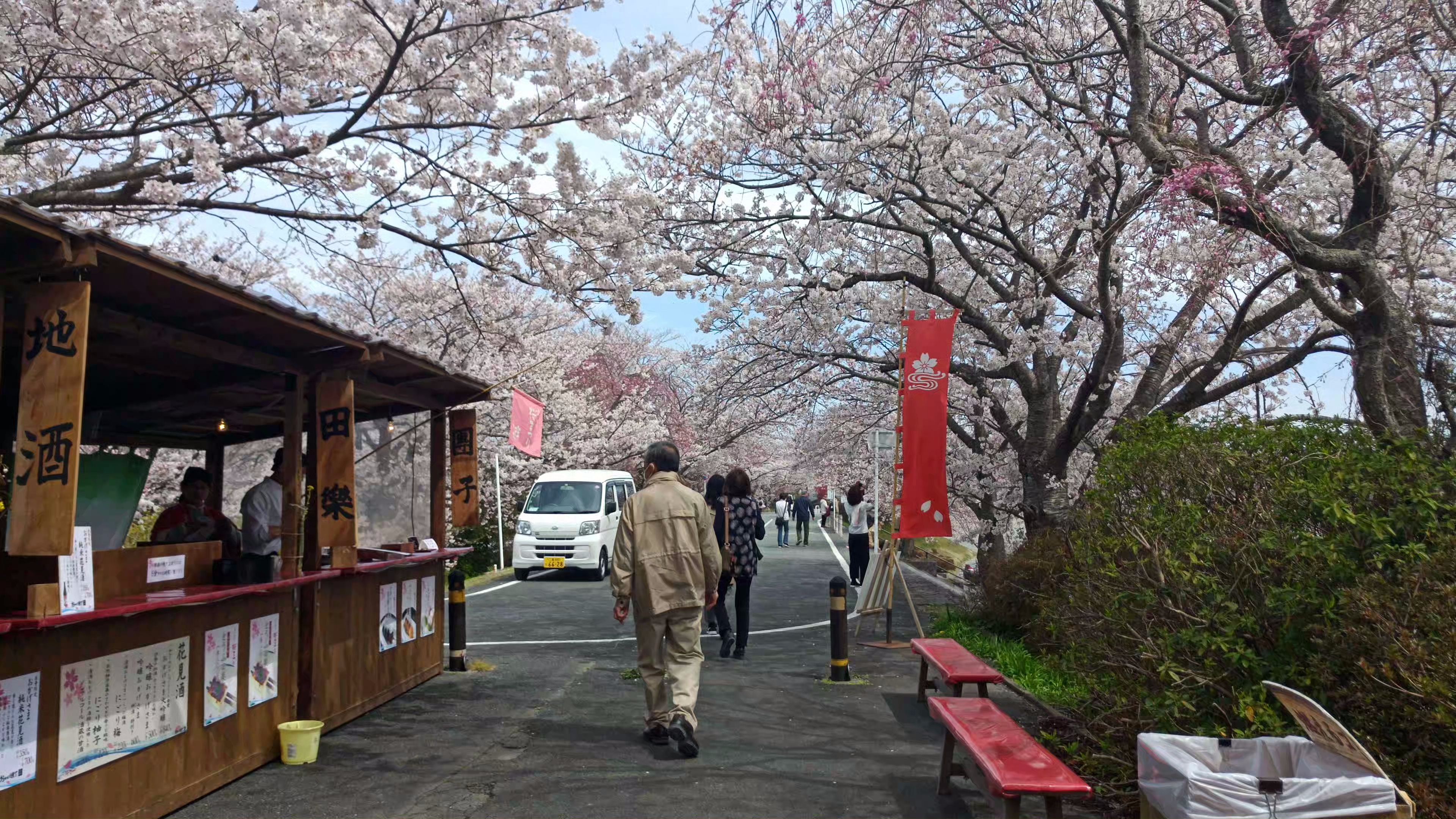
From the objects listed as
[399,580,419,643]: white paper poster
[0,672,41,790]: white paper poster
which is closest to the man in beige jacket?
[399,580,419,643]: white paper poster

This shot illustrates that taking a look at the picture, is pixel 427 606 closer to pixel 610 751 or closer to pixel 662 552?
pixel 610 751

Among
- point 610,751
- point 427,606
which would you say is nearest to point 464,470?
point 427,606

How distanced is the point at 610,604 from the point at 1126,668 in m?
11.1

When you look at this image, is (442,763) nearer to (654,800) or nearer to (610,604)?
(654,800)

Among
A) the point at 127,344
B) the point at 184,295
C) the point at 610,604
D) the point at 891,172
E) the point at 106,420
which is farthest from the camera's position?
the point at 610,604

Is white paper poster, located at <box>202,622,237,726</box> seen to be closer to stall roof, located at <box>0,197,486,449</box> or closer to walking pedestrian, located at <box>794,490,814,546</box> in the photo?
stall roof, located at <box>0,197,486,449</box>

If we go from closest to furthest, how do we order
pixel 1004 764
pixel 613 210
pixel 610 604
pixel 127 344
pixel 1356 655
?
pixel 1356 655 < pixel 1004 764 < pixel 127 344 < pixel 613 210 < pixel 610 604

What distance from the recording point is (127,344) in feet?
20.6

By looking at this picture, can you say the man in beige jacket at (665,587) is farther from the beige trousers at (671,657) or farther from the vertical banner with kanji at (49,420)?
the vertical banner with kanji at (49,420)

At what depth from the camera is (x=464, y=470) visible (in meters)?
10.0

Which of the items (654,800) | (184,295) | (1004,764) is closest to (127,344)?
(184,295)

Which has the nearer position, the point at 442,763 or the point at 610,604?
the point at 442,763

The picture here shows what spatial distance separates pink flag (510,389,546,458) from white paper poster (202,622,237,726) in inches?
400

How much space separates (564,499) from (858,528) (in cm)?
664
